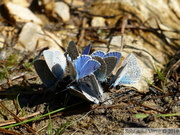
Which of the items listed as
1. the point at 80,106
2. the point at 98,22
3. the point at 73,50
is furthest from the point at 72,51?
the point at 98,22

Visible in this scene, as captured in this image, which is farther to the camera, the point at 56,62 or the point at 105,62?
the point at 56,62

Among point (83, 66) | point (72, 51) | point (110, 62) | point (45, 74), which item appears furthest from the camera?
point (45, 74)

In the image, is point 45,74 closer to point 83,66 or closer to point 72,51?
point 72,51

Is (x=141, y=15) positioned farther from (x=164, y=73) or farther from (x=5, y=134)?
(x=5, y=134)

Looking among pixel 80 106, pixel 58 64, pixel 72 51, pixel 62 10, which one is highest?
pixel 62 10

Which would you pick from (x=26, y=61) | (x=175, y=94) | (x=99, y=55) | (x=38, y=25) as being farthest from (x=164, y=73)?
(x=38, y=25)

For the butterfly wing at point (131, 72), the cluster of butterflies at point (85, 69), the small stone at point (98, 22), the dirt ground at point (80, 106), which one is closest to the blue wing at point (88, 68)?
the cluster of butterflies at point (85, 69)

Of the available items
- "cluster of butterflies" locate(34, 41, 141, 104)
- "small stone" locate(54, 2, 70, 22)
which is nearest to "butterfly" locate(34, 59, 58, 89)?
"cluster of butterflies" locate(34, 41, 141, 104)
